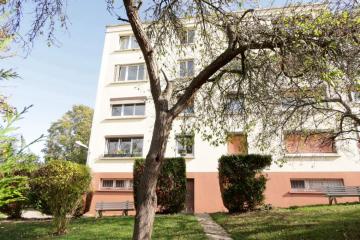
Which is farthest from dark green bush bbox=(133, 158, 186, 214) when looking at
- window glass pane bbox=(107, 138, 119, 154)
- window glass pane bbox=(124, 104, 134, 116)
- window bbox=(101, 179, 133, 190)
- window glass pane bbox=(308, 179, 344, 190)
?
window glass pane bbox=(308, 179, 344, 190)

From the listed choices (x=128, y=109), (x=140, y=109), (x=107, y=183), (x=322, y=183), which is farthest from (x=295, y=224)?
(x=128, y=109)

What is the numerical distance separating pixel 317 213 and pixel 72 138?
43.7 m

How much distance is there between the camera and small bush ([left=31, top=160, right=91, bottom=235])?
39.3 feet

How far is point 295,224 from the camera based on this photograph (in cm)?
1148

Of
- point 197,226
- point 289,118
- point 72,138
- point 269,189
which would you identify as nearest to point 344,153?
point 269,189

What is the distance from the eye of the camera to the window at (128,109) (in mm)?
25672

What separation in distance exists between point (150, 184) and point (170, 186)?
984 centimetres

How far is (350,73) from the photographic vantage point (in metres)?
8.26

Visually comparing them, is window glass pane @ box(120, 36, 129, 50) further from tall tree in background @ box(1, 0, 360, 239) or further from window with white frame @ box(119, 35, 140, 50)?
tall tree in background @ box(1, 0, 360, 239)

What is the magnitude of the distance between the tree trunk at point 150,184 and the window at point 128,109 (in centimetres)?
1862

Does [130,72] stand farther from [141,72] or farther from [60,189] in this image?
[60,189]

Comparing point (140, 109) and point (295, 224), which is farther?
point (140, 109)

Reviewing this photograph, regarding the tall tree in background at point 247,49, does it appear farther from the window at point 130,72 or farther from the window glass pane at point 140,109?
the window at point 130,72

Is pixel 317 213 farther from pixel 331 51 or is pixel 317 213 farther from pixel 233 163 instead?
pixel 331 51
